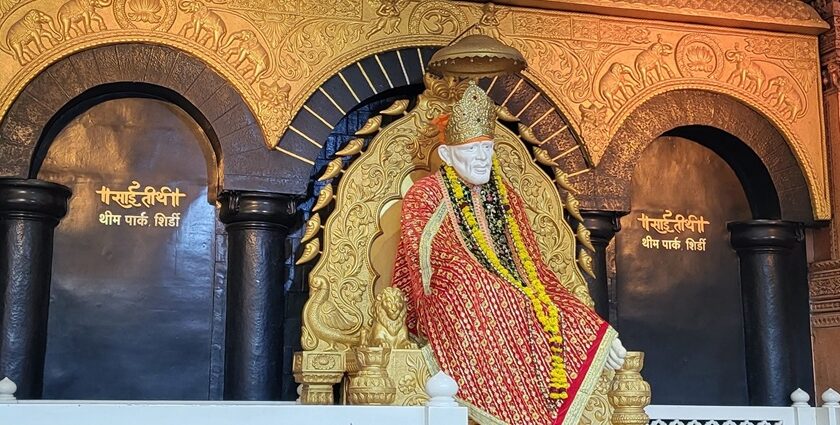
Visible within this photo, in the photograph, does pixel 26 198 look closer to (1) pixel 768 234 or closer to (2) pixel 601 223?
(2) pixel 601 223

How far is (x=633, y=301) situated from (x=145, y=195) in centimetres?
307

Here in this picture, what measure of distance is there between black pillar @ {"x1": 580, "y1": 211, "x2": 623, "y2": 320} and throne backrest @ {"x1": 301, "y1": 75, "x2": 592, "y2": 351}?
0.34 metres

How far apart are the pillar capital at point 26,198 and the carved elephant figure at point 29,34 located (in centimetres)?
66

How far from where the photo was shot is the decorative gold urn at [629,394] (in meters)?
4.97

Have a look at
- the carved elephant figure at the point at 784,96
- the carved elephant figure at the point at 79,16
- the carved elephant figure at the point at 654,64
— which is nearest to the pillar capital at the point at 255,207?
the carved elephant figure at the point at 79,16

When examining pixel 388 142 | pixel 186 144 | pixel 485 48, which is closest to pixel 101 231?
pixel 186 144

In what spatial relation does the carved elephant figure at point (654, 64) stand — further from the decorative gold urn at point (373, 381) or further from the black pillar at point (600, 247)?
the decorative gold urn at point (373, 381)

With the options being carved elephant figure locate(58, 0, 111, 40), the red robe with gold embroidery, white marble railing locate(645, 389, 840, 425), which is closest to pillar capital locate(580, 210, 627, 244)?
white marble railing locate(645, 389, 840, 425)

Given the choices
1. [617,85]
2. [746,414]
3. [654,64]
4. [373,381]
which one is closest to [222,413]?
[373,381]

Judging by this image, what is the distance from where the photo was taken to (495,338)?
4738 mm

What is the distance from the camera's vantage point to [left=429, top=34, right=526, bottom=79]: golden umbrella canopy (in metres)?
5.46

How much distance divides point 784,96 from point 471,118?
2641mm

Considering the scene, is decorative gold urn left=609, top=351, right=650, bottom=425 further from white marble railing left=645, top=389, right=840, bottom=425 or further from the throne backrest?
the throne backrest

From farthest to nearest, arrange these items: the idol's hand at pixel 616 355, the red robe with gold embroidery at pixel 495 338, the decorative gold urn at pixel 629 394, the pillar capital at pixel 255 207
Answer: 1. the pillar capital at pixel 255 207
2. the decorative gold urn at pixel 629 394
3. the idol's hand at pixel 616 355
4. the red robe with gold embroidery at pixel 495 338
